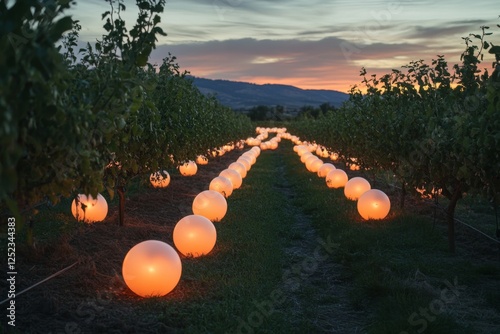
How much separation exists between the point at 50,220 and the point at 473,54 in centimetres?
904

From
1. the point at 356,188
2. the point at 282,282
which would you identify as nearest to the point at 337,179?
the point at 356,188

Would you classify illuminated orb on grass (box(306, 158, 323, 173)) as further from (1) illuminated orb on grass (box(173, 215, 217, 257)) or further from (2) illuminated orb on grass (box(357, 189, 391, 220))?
(1) illuminated orb on grass (box(173, 215, 217, 257))

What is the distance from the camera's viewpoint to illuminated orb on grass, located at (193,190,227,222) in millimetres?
11617

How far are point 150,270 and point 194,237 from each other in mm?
2129

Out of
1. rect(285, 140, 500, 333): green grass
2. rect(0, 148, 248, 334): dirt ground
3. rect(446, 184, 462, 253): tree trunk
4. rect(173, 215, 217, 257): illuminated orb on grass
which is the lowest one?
rect(0, 148, 248, 334): dirt ground

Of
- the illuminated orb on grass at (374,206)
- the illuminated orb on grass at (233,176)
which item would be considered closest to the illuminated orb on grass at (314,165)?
the illuminated orb on grass at (233,176)

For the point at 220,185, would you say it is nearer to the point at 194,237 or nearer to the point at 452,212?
the point at 194,237

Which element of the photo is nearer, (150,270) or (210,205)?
(150,270)

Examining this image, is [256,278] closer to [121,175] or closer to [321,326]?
[321,326]

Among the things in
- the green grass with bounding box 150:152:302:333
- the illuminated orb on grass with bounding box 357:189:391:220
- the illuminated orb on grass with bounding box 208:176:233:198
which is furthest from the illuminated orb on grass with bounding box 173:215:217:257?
the illuminated orb on grass with bounding box 208:176:233:198

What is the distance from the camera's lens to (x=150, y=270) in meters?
6.67

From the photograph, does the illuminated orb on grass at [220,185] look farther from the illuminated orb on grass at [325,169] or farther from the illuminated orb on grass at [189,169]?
the illuminated orb on grass at [325,169]

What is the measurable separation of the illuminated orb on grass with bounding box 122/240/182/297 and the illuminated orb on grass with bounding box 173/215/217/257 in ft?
6.28

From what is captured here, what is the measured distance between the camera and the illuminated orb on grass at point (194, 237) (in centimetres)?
877
